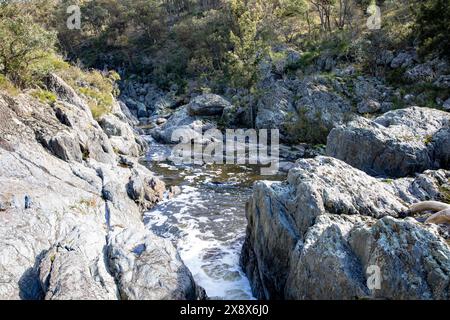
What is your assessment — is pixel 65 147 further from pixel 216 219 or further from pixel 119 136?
pixel 119 136

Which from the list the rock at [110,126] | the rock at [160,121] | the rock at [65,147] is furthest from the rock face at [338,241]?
the rock at [160,121]

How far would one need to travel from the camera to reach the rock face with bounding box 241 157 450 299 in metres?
8.00

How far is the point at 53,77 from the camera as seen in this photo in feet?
80.5

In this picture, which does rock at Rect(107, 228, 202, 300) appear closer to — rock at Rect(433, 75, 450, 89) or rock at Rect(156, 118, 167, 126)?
rock at Rect(433, 75, 450, 89)

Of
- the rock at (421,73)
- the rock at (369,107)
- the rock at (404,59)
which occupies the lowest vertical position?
the rock at (369,107)

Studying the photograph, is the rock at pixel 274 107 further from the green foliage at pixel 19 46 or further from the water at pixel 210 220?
the green foliage at pixel 19 46

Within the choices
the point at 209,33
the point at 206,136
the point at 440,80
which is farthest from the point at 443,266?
the point at 209,33

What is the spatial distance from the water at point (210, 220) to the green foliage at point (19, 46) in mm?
11241

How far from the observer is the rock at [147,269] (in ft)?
32.2

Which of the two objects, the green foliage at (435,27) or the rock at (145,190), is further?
the green foliage at (435,27)

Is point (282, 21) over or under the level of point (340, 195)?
over

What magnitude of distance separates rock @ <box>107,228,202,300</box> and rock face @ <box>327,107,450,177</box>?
12462mm

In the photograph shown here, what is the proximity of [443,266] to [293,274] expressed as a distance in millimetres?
4009
